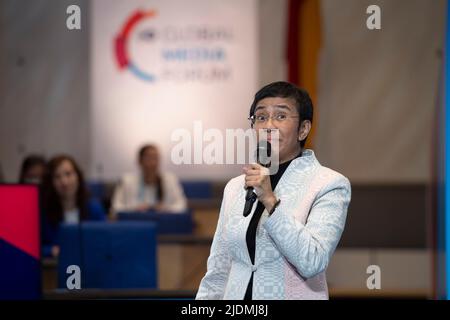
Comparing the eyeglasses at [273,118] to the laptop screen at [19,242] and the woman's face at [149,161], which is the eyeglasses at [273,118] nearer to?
the laptop screen at [19,242]

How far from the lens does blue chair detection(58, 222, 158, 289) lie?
3771 millimetres

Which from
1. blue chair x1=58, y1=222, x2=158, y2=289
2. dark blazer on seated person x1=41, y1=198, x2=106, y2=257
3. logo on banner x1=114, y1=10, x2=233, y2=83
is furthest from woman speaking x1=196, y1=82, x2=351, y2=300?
logo on banner x1=114, y1=10, x2=233, y2=83

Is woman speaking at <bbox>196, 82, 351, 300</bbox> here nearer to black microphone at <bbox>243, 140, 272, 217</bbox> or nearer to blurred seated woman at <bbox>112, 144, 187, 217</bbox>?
black microphone at <bbox>243, 140, 272, 217</bbox>

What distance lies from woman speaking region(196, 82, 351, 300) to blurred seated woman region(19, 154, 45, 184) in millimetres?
2882

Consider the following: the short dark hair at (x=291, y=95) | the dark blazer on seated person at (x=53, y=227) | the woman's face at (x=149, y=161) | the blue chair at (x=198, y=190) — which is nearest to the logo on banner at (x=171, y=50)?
the blue chair at (x=198, y=190)

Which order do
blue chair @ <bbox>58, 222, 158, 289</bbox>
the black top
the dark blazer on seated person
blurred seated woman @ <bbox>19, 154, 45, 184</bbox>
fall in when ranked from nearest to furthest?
the black top → blue chair @ <bbox>58, 222, 158, 289</bbox> → the dark blazer on seated person → blurred seated woman @ <bbox>19, 154, 45, 184</bbox>

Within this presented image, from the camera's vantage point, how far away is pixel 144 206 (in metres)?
6.71

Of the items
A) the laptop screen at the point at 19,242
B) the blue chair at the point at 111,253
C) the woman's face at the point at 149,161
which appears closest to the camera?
the laptop screen at the point at 19,242

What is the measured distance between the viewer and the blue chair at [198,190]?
8023mm

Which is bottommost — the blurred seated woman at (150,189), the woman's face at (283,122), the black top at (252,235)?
the blurred seated woman at (150,189)

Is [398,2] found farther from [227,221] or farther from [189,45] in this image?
[189,45]

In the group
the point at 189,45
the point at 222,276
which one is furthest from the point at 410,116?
the point at 222,276
